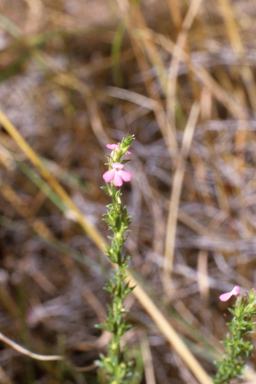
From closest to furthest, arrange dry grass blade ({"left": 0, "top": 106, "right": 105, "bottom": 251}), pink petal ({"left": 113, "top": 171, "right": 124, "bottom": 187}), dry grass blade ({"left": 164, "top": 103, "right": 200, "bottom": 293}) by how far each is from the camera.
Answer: pink petal ({"left": 113, "top": 171, "right": 124, "bottom": 187}) < dry grass blade ({"left": 0, "top": 106, "right": 105, "bottom": 251}) < dry grass blade ({"left": 164, "top": 103, "right": 200, "bottom": 293})

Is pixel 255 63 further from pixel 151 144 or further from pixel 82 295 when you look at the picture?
pixel 82 295

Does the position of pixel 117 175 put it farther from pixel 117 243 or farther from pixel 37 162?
Answer: pixel 37 162

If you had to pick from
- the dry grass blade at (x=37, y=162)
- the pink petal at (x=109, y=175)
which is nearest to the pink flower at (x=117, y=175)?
the pink petal at (x=109, y=175)

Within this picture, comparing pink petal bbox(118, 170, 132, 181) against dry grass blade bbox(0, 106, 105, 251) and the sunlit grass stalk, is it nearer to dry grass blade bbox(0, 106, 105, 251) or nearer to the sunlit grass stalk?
the sunlit grass stalk

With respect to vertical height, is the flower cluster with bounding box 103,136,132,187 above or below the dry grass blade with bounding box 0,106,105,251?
below

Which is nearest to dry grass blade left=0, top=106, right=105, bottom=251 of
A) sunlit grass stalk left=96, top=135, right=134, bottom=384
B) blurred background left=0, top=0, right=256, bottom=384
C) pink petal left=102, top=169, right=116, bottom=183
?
blurred background left=0, top=0, right=256, bottom=384

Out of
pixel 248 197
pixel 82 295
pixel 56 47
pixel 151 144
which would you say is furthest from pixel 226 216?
pixel 56 47
